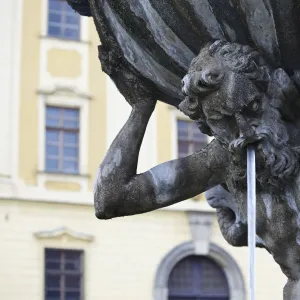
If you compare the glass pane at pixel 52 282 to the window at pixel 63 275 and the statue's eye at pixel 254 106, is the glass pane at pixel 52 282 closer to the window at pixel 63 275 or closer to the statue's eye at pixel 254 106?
the window at pixel 63 275

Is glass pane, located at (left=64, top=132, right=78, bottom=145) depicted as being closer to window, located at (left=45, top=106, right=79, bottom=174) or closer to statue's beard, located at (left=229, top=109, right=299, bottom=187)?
window, located at (left=45, top=106, right=79, bottom=174)

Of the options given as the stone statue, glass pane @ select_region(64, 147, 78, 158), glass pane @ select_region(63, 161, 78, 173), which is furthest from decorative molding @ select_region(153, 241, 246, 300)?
the stone statue

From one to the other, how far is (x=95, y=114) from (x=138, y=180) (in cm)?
1617

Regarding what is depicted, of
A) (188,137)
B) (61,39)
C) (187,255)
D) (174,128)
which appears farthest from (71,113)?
(187,255)

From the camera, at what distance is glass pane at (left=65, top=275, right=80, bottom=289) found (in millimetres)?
18141

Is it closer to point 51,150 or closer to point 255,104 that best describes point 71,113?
point 51,150

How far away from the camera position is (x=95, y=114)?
752 inches

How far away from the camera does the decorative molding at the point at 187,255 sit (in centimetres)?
1850

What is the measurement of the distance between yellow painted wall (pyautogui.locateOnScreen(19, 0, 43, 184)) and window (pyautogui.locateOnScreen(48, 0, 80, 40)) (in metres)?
0.26

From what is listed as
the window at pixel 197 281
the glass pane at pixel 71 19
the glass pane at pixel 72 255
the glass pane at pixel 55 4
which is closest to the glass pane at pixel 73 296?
the glass pane at pixel 72 255

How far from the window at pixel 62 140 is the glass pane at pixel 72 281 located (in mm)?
1916

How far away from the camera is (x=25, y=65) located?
62.2 ft

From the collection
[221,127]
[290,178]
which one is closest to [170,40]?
[221,127]

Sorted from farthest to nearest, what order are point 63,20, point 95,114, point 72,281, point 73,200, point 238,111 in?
point 63,20, point 95,114, point 73,200, point 72,281, point 238,111
